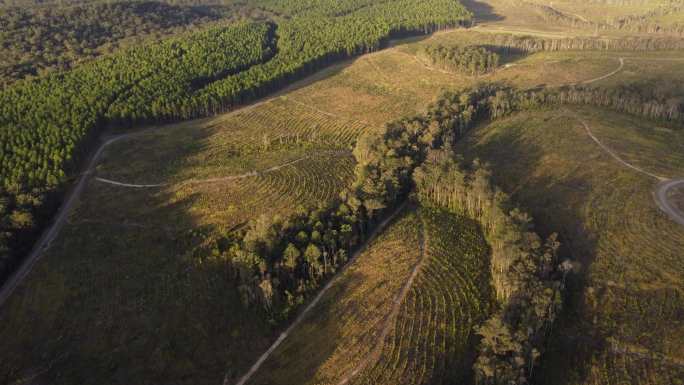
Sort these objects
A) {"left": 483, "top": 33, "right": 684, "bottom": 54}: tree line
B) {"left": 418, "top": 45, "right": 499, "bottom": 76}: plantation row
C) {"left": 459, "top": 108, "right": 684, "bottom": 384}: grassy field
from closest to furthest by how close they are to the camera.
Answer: {"left": 459, "top": 108, "right": 684, "bottom": 384}: grassy field, {"left": 418, "top": 45, "right": 499, "bottom": 76}: plantation row, {"left": 483, "top": 33, "right": 684, "bottom": 54}: tree line

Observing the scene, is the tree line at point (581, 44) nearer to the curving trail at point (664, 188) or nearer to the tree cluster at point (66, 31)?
the curving trail at point (664, 188)

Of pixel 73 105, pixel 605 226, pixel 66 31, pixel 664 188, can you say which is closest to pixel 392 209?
pixel 605 226

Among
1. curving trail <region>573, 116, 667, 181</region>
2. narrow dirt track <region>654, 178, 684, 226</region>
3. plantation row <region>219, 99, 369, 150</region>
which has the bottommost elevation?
narrow dirt track <region>654, 178, 684, 226</region>

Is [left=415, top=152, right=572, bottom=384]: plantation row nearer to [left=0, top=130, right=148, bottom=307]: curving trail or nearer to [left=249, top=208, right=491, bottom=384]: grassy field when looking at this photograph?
[left=249, top=208, right=491, bottom=384]: grassy field

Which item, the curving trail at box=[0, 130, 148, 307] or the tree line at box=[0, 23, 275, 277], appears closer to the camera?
the curving trail at box=[0, 130, 148, 307]

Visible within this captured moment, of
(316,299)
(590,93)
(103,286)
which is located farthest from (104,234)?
(590,93)

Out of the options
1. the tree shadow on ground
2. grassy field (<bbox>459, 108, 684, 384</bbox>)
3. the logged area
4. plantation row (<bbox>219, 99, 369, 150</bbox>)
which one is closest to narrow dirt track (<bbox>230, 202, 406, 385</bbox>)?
the logged area

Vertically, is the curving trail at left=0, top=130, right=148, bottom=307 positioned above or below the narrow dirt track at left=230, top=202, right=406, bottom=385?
above

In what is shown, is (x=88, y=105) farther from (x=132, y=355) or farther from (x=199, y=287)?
(x=132, y=355)
